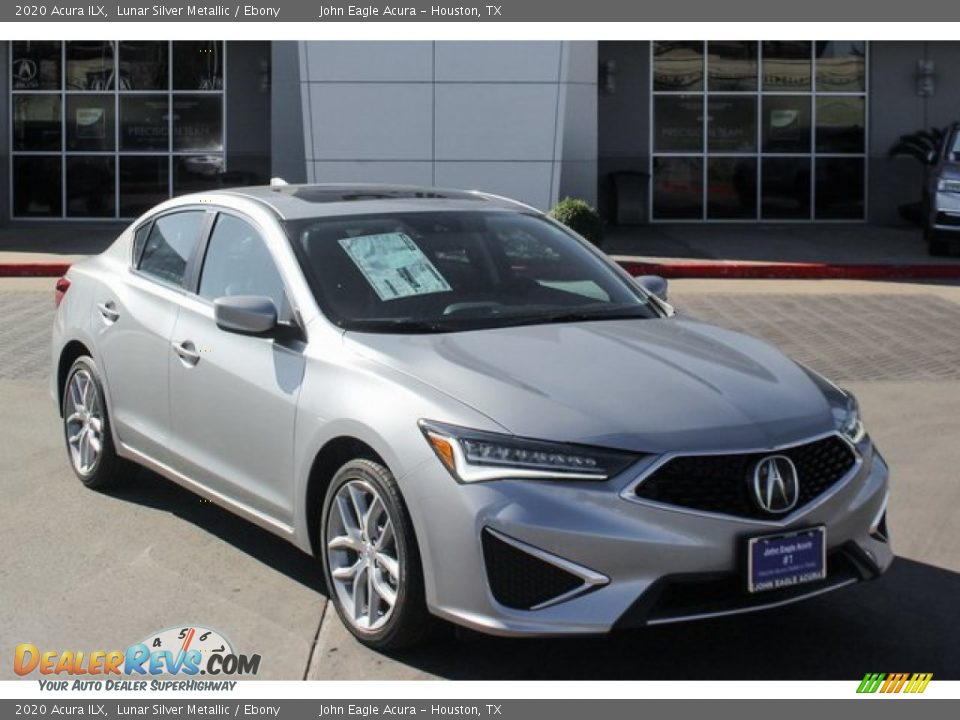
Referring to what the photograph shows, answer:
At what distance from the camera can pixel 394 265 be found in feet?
20.2

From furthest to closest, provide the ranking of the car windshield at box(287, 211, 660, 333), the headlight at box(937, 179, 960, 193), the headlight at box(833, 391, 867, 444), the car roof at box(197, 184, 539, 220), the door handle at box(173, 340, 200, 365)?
1. the headlight at box(937, 179, 960, 193)
2. the car roof at box(197, 184, 539, 220)
3. the door handle at box(173, 340, 200, 365)
4. the car windshield at box(287, 211, 660, 333)
5. the headlight at box(833, 391, 867, 444)

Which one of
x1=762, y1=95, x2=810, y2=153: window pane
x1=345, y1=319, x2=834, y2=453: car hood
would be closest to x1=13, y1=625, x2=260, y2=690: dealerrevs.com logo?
x1=345, y1=319, x2=834, y2=453: car hood

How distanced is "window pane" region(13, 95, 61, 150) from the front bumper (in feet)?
78.5

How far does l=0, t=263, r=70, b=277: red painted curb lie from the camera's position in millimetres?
18844

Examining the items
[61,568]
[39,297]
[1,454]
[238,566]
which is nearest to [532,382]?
[238,566]

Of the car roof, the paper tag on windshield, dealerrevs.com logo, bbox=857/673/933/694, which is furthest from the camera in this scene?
the car roof

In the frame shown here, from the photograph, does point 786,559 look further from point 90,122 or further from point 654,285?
point 90,122

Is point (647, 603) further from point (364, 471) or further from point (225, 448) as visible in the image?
point (225, 448)

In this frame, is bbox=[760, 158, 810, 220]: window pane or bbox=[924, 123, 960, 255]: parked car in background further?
bbox=[760, 158, 810, 220]: window pane

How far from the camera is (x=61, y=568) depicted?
6.37 metres

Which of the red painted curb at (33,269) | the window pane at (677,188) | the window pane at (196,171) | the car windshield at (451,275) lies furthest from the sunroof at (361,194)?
the window pane at (677,188)

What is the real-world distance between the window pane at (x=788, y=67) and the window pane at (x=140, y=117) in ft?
35.3

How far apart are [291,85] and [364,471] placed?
68.4ft

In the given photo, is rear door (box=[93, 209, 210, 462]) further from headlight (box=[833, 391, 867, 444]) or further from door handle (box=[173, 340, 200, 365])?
headlight (box=[833, 391, 867, 444])
